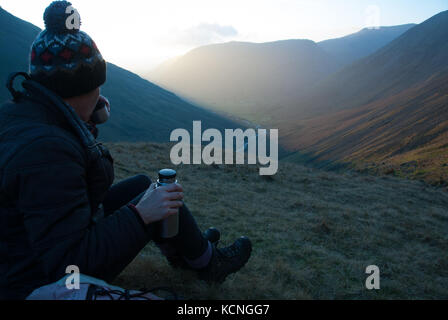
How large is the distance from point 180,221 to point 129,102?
88545mm

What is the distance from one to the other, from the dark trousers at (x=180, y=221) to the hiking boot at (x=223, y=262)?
237 mm

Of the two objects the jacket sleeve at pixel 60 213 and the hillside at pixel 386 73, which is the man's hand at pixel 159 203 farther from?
the hillside at pixel 386 73

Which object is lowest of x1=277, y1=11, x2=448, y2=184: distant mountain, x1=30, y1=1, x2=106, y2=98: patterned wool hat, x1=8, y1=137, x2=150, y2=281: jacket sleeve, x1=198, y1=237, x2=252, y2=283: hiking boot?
x1=198, y1=237, x2=252, y2=283: hiking boot

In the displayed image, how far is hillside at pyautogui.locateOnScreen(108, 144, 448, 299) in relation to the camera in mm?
3850

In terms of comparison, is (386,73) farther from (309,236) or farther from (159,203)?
(159,203)

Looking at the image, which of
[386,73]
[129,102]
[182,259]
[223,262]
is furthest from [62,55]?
[386,73]

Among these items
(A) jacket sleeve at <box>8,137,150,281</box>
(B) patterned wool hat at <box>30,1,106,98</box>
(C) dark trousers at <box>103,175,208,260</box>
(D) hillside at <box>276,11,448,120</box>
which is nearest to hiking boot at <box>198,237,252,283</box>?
(C) dark trousers at <box>103,175,208,260</box>

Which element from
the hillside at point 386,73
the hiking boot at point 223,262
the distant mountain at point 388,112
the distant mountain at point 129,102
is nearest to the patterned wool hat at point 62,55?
the hiking boot at point 223,262

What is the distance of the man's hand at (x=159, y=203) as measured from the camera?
→ 6.95 ft

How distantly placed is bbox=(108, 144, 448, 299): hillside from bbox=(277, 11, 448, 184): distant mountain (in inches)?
503

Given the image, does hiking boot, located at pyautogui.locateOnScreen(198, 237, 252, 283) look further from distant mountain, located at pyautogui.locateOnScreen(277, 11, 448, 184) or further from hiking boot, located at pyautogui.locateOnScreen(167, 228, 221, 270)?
distant mountain, located at pyautogui.locateOnScreen(277, 11, 448, 184)

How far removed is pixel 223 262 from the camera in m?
3.31
